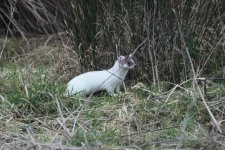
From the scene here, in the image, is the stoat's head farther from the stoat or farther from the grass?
the grass

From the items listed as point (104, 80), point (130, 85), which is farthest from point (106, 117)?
point (130, 85)

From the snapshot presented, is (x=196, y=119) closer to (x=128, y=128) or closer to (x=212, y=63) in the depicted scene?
(x=128, y=128)

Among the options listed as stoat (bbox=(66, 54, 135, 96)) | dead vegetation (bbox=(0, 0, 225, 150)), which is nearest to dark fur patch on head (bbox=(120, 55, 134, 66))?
stoat (bbox=(66, 54, 135, 96))

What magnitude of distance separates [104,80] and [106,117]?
0.65m

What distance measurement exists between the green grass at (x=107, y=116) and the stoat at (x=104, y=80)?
92 mm

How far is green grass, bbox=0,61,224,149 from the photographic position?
11.2ft

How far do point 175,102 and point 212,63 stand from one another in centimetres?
90

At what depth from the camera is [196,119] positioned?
12.4 feet

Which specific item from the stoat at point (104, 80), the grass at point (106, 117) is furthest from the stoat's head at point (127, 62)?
the grass at point (106, 117)

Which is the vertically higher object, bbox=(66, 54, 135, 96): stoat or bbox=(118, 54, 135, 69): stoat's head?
bbox=(118, 54, 135, 69): stoat's head

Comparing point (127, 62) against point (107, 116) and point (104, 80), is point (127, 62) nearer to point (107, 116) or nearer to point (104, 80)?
point (104, 80)

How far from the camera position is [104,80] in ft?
14.8

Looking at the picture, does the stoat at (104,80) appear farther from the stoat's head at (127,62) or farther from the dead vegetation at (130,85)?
the dead vegetation at (130,85)

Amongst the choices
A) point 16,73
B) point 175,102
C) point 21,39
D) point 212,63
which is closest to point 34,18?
point 21,39
